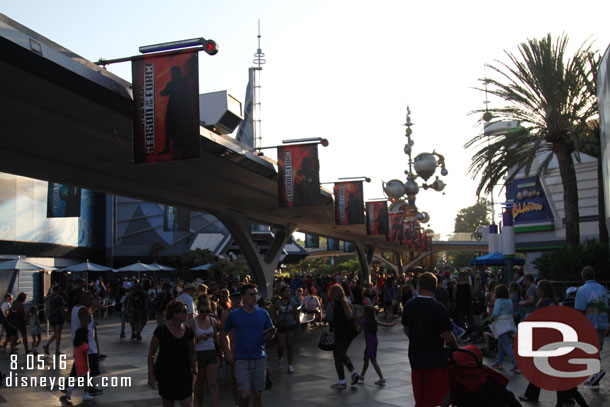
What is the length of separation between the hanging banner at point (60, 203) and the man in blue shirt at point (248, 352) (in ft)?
62.9

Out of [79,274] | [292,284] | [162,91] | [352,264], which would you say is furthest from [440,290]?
[352,264]

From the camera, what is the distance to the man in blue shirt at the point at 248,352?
23.2 feet

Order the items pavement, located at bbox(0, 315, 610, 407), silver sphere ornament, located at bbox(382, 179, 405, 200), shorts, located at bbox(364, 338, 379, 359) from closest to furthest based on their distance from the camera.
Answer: pavement, located at bbox(0, 315, 610, 407) → shorts, located at bbox(364, 338, 379, 359) → silver sphere ornament, located at bbox(382, 179, 405, 200)

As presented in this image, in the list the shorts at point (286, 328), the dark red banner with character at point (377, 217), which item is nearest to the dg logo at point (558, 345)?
the shorts at point (286, 328)

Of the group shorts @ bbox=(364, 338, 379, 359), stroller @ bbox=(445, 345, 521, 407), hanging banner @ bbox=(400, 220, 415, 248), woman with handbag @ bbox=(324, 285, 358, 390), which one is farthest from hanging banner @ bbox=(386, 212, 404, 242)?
stroller @ bbox=(445, 345, 521, 407)

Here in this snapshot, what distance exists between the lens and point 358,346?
1606cm

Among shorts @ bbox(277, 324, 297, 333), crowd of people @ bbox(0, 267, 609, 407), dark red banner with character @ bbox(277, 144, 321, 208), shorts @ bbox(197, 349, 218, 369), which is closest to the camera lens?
crowd of people @ bbox(0, 267, 609, 407)

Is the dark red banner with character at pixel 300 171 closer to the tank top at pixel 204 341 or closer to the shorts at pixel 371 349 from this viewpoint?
the shorts at pixel 371 349

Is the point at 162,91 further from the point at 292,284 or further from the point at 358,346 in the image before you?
the point at 292,284

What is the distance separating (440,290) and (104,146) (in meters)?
9.34

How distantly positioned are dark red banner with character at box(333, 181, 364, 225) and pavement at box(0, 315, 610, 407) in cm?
1067

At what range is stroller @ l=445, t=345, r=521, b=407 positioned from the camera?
5.42 m

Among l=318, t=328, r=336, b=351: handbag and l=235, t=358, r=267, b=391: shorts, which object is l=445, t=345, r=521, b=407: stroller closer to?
l=235, t=358, r=267, b=391: shorts

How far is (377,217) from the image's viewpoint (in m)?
36.6
